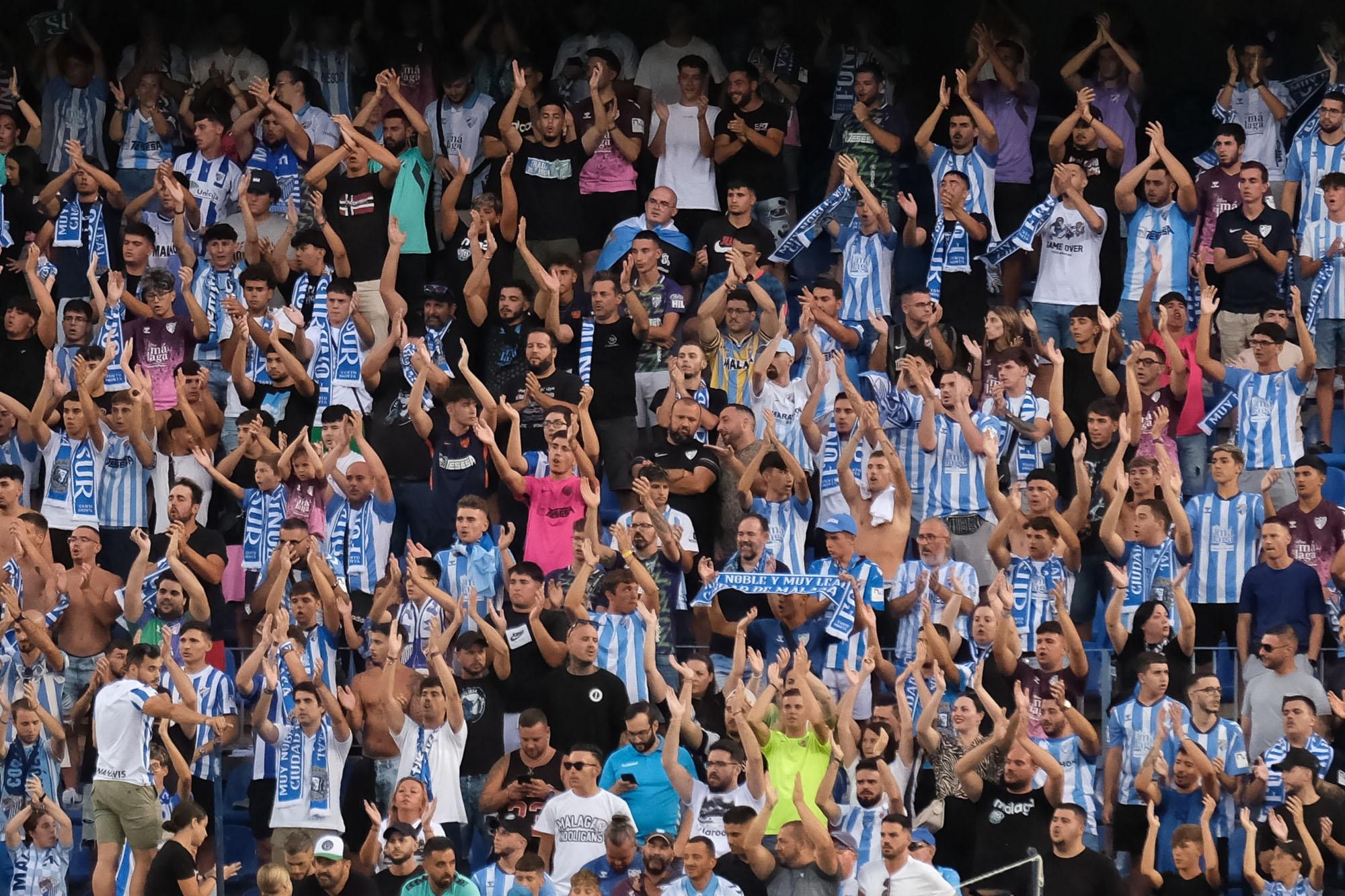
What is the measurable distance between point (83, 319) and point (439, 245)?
2.50 meters

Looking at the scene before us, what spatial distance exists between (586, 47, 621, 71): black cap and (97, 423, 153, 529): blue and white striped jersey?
4.23 m

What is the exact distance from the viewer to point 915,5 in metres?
21.5

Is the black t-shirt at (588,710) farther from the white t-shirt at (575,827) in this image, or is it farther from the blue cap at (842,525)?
the blue cap at (842,525)

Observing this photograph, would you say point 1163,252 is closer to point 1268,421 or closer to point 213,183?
point 1268,421

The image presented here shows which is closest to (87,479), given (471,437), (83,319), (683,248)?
A: (83,319)

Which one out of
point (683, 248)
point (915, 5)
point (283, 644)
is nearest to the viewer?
point (283, 644)

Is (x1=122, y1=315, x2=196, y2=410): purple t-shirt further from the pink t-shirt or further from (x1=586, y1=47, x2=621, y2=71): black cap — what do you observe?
(x1=586, y1=47, x2=621, y2=71): black cap

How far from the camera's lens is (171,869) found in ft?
49.2

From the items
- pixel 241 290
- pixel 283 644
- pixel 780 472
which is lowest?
pixel 283 644

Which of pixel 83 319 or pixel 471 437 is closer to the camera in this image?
pixel 471 437

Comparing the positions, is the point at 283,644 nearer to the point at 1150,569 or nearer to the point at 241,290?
the point at 241,290

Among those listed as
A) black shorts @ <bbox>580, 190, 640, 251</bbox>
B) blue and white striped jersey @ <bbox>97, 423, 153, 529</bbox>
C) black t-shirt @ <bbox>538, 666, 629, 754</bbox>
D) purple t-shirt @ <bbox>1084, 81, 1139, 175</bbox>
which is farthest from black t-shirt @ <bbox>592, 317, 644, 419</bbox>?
purple t-shirt @ <bbox>1084, 81, 1139, 175</bbox>

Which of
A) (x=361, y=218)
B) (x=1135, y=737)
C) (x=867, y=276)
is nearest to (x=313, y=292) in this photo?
(x=361, y=218)

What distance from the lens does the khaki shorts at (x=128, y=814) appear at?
1573cm
